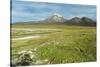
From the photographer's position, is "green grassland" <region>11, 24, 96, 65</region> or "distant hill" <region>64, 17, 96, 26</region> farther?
"distant hill" <region>64, 17, 96, 26</region>

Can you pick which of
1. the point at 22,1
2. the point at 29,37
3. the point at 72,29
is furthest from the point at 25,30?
the point at 72,29

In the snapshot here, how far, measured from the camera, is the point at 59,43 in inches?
92.5

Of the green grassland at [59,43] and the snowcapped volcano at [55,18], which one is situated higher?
the snowcapped volcano at [55,18]

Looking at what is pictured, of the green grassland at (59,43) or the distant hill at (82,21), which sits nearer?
the green grassland at (59,43)

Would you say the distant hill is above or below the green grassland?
above

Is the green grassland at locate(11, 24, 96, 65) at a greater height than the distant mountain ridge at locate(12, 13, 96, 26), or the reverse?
the distant mountain ridge at locate(12, 13, 96, 26)

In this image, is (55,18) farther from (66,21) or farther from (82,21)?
(82,21)

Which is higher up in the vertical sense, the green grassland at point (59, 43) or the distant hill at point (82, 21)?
the distant hill at point (82, 21)

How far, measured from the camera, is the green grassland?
223 cm

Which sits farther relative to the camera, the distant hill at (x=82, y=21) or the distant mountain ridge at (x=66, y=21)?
the distant hill at (x=82, y=21)

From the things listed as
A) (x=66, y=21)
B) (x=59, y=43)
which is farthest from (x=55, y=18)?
(x=59, y=43)

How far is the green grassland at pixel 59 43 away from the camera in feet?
7.30

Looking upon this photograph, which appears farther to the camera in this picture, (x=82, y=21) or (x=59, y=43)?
(x=82, y=21)

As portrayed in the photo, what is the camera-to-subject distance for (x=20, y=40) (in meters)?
2.21
